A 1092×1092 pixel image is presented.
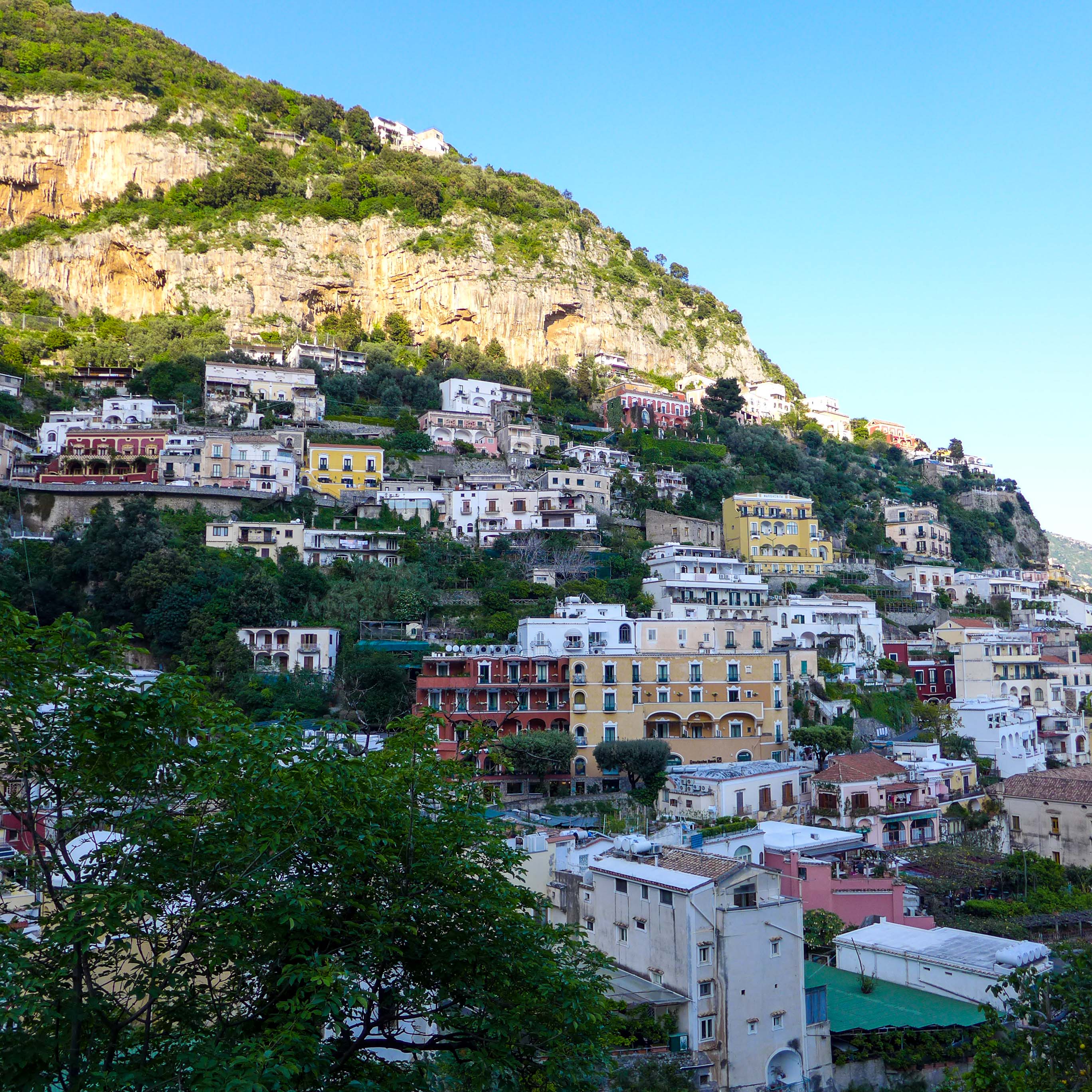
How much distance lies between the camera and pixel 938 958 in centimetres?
2084

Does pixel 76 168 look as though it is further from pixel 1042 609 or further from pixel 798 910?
pixel 798 910

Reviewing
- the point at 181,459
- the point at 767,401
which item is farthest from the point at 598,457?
the point at 767,401

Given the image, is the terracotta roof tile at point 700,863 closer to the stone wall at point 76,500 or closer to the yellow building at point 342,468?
the stone wall at point 76,500

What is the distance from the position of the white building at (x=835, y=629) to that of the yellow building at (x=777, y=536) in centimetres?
893

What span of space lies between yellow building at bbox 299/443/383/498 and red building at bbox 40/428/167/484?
8349mm

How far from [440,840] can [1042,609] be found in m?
66.8

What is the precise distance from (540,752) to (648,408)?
4877cm

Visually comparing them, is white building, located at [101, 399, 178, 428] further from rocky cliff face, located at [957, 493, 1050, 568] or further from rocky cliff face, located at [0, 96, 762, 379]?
rocky cliff face, located at [957, 493, 1050, 568]

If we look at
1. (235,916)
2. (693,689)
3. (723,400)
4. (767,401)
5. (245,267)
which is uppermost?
(245,267)

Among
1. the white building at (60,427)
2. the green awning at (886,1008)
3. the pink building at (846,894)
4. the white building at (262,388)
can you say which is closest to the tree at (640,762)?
the pink building at (846,894)

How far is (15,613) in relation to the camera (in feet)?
29.3

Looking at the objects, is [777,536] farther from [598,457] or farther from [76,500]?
[76,500]

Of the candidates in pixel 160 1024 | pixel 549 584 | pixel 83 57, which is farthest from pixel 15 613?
pixel 83 57

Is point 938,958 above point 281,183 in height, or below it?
below
